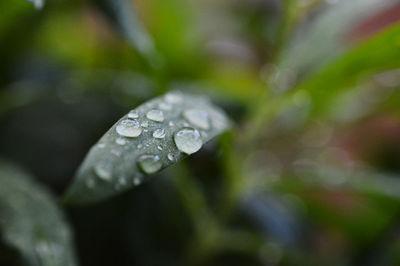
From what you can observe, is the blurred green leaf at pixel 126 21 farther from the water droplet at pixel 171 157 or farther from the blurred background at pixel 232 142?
the water droplet at pixel 171 157

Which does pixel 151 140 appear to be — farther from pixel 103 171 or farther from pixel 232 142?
pixel 232 142

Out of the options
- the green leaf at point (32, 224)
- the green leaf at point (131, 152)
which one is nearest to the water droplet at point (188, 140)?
the green leaf at point (131, 152)

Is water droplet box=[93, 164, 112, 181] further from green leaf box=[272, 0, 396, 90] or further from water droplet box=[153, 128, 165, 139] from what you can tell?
green leaf box=[272, 0, 396, 90]

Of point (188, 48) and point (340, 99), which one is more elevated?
point (188, 48)

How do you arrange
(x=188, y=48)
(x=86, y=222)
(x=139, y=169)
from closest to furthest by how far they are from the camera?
(x=139, y=169), (x=86, y=222), (x=188, y=48)

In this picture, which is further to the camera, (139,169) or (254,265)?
(254,265)

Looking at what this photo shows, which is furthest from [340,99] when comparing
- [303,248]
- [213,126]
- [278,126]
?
[213,126]

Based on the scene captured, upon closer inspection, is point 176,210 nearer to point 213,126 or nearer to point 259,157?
point 259,157
